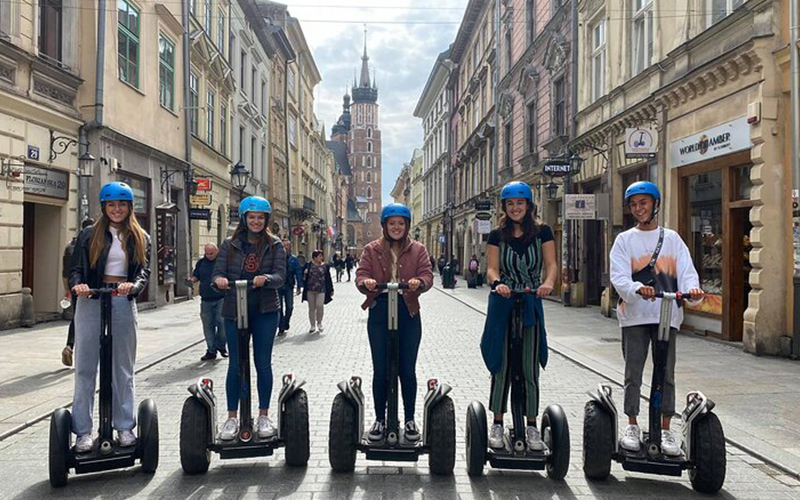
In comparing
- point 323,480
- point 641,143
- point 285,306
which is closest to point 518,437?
point 323,480

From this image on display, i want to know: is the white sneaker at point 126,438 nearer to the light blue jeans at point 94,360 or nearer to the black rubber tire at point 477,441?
the light blue jeans at point 94,360

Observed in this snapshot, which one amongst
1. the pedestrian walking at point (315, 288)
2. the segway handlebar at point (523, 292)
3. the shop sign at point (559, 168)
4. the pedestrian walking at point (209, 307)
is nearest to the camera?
the segway handlebar at point (523, 292)

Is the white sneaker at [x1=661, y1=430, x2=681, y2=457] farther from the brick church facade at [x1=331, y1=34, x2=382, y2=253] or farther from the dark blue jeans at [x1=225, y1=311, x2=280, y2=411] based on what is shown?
the brick church facade at [x1=331, y1=34, x2=382, y2=253]

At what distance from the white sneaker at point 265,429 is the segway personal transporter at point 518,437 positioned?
135cm

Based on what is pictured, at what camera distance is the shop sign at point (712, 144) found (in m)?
10.1

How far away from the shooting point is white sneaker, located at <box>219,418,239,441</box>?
423 centimetres

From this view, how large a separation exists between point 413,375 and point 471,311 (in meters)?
13.9

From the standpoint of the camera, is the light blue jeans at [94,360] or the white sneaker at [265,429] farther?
the white sneaker at [265,429]

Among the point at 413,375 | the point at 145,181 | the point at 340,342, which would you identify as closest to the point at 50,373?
the point at 340,342

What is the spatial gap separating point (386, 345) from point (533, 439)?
45.6 inches

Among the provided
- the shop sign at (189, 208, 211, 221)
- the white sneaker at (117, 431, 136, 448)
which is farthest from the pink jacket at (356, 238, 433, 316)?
the shop sign at (189, 208, 211, 221)

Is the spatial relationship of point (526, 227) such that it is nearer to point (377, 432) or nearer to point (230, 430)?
point (377, 432)

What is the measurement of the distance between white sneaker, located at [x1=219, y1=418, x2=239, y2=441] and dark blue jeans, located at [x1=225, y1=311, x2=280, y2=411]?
10cm

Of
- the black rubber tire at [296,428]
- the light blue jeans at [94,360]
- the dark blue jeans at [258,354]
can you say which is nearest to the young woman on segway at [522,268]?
the black rubber tire at [296,428]
